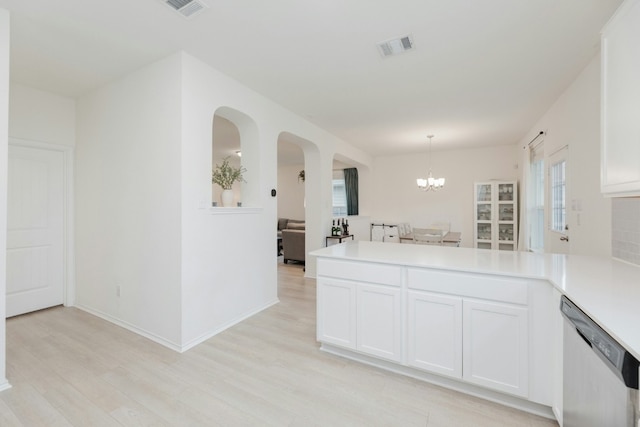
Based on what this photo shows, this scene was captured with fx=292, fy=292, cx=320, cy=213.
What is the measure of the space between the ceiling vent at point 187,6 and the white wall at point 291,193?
6718mm

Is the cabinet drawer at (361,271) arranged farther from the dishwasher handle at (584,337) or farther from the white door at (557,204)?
the white door at (557,204)

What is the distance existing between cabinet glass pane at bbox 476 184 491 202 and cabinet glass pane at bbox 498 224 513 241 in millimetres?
610

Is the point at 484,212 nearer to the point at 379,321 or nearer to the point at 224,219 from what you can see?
the point at 379,321

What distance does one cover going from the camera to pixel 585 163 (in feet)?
8.70

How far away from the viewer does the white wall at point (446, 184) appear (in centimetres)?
629

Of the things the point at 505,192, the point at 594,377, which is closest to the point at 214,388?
the point at 594,377

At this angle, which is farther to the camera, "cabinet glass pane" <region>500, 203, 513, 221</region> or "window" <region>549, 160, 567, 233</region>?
"cabinet glass pane" <region>500, 203, 513, 221</region>

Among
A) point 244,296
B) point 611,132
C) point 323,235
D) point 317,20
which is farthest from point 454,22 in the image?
point 323,235

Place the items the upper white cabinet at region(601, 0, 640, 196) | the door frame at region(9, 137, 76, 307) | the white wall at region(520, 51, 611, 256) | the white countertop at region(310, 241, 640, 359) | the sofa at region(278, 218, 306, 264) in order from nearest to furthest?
the white countertop at region(310, 241, 640, 359)
the upper white cabinet at region(601, 0, 640, 196)
the white wall at region(520, 51, 611, 256)
the door frame at region(9, 137, 76, 307)
the sofa at region(278, 218, 306, 264)

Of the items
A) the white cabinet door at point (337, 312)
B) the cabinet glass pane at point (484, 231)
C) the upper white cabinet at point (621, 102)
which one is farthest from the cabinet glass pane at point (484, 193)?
the white cabinet door at point (337, 312)

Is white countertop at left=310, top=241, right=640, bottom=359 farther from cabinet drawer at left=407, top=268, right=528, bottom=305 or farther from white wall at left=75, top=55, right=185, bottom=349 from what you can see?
white wall at left=75, top=55, right=185, bottom=349

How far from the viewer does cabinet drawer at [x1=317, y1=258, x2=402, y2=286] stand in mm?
2107

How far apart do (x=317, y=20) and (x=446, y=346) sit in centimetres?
240

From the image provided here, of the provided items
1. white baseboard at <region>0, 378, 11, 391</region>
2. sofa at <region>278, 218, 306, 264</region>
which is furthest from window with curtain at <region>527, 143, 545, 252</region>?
white baseboard at <region>0, 378, 11, 391</region>
